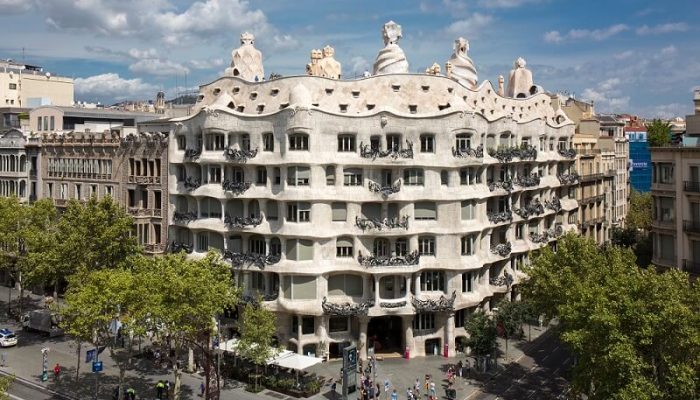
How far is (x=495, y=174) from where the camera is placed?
238 feet

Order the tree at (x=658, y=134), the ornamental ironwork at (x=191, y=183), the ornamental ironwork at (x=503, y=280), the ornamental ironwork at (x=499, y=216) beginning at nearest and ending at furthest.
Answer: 1. the ornamental ironwork at (x=191, y=183)
2. the ornamental ironwork at (x=499, y=216)
3. the ornamental ironwork at (x=503, y=280)
4. the tree at (x=658, y=134)

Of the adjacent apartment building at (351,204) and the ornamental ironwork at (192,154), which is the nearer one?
the adjacent apartment building at (351,204)

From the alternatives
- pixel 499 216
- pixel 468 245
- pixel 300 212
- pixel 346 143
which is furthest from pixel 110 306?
pixel 499 216

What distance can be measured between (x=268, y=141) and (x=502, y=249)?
2733 cm

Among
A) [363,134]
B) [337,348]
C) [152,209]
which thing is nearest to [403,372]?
[337,348]

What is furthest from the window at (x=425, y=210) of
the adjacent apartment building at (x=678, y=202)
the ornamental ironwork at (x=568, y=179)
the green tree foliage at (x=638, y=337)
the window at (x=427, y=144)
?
the ornamental ironwork at (x=568, y=179)

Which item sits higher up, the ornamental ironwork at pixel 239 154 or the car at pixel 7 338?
the ornamental ironwork at pixel 239 154

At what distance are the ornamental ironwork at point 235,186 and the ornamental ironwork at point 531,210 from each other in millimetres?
30642

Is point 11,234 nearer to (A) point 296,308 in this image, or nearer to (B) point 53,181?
(B) point 53,181

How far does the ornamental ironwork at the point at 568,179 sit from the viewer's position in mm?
86562

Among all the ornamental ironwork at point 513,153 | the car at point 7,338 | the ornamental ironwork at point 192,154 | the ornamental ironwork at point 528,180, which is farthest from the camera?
the ornamental ironwork at point 528,180

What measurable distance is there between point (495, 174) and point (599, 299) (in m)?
33.2

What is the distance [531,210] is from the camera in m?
77.6

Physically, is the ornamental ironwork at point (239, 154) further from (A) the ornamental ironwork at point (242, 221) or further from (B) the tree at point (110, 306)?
(B) the tree at point (110, 306)
